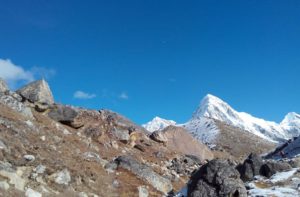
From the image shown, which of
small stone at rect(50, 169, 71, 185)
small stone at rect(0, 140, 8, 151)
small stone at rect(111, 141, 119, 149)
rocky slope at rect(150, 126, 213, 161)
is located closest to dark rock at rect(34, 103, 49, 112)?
small stone at rect(111, 141, 119, 149)

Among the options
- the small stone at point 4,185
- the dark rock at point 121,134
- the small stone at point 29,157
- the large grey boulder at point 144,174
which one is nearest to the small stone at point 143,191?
the large grey boulder at point 144,174

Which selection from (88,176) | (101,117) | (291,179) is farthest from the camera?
(101,117)

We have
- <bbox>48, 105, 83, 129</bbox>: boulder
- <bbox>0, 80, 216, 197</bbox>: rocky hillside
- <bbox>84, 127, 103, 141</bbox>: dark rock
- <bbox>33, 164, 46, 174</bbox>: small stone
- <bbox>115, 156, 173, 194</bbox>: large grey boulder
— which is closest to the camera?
<bbox>0, 80, 216, 197</bbox>: rocky hillside

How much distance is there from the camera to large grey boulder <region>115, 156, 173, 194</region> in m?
47.2

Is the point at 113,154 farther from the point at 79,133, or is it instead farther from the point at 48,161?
the point at 48,161

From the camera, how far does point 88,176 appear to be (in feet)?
128

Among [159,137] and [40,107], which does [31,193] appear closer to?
[40,107]

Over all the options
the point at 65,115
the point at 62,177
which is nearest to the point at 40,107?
the point at 65,115

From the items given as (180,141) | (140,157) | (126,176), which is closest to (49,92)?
(140,157)

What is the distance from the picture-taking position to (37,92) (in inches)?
2194

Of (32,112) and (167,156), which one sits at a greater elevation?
(167,156)

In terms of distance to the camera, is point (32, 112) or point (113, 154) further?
point (113, 154)

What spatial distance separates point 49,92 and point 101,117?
1148cm

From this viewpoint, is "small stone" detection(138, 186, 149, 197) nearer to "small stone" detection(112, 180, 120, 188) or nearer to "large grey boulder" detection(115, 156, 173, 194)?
"small stone" detection(112, 180, 120, 188)
